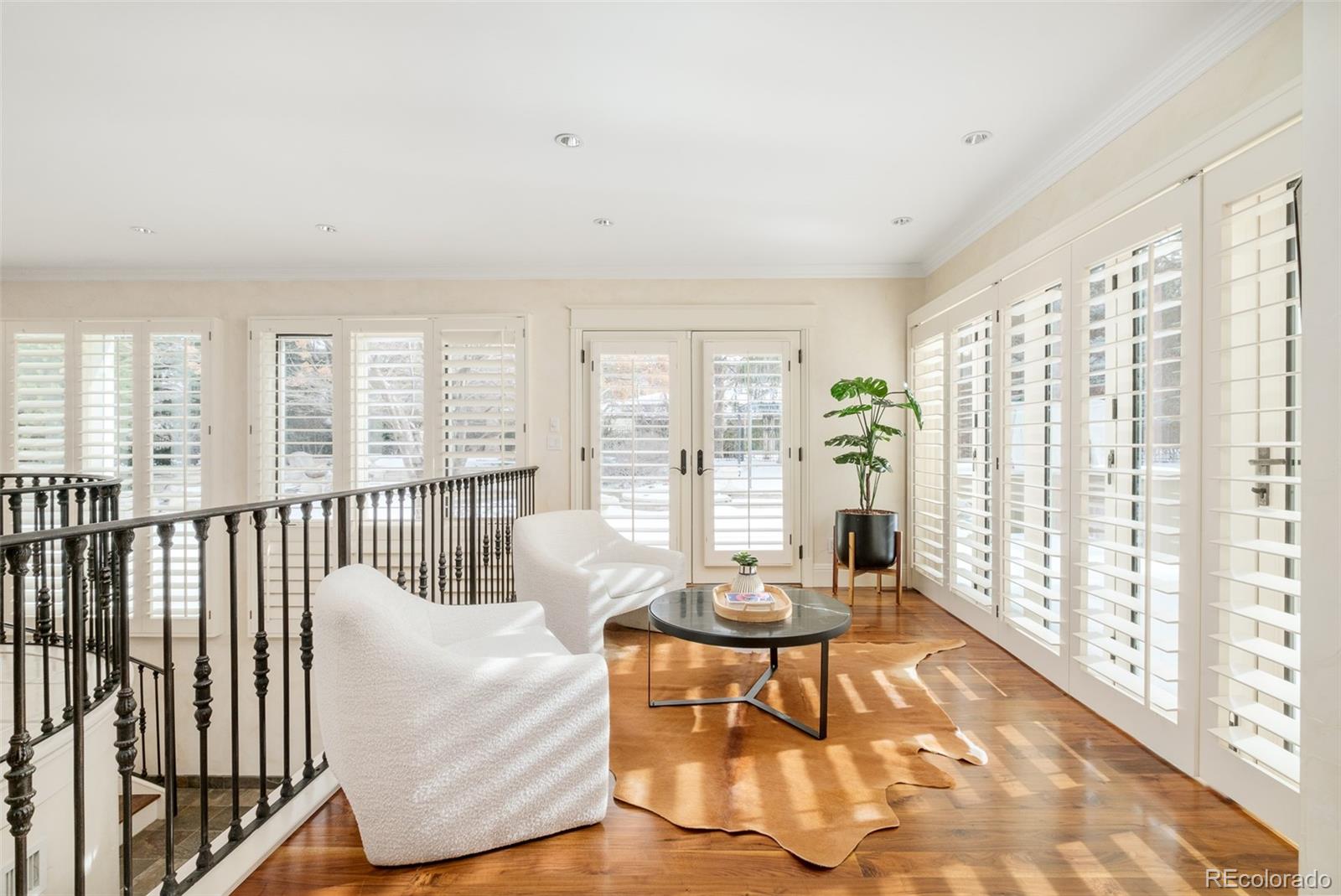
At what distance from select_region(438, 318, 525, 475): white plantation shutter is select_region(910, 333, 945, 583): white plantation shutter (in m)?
3.02

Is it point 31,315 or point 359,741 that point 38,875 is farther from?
point 31,315

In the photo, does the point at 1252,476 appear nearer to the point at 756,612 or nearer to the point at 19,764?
the point at 756,612

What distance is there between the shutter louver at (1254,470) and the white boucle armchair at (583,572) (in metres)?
2.27

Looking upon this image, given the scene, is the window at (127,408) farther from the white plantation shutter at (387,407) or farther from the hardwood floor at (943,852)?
the hardwood floor at (943,852)

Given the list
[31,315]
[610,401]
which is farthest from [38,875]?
[31,315]

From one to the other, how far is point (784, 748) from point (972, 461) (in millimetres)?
2280

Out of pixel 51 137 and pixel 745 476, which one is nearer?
pixel 51 137

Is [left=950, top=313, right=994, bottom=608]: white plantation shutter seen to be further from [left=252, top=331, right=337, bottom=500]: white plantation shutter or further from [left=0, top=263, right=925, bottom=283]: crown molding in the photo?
[left=252, top=331, right=337, bottom=500]: white plantation shutter

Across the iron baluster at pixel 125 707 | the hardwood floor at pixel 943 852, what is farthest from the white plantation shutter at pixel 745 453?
the iron baluster at pixel 125 707

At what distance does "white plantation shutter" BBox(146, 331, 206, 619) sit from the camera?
487 centimetres

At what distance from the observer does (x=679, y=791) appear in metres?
2.05

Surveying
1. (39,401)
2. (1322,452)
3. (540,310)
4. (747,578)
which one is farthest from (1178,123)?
(39,401)

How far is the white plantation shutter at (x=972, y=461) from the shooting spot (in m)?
3.62

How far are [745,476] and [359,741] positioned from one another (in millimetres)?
3564
